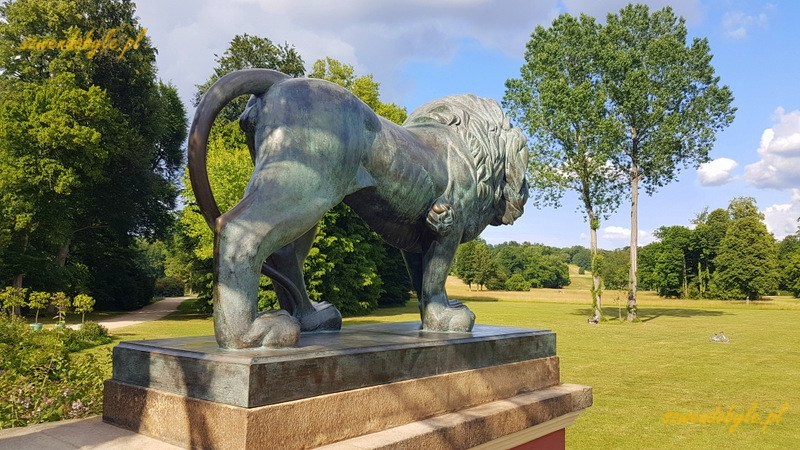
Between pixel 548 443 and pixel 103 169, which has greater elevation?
pixel 103 169

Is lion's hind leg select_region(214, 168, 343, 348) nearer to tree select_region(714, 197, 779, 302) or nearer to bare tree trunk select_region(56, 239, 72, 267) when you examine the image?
bare tree trunk select_region(56, 239, 72, 267)

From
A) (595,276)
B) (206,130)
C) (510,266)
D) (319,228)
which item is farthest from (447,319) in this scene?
(510,266)

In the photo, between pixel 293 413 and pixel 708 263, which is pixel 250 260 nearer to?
pixel 293 413

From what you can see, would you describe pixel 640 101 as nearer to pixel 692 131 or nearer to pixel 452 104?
pixel 692 131

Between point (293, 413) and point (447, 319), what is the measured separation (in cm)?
147

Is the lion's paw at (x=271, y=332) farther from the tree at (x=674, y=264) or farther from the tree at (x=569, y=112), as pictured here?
the tree at (x=674, y=264)

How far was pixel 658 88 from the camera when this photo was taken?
26312 millimetres

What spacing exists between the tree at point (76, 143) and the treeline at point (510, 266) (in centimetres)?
4085

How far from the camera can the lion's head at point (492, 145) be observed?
3678 mm

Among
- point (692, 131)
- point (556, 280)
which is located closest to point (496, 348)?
point (692, 131)

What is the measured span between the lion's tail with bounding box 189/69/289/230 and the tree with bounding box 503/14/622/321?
24.0 meters

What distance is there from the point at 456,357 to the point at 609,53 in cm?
2523

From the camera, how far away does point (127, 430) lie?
8.37ft

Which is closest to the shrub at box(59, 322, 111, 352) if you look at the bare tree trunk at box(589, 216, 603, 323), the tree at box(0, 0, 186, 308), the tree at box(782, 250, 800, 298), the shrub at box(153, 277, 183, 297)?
the tree at box(0, 0, 186, 308)
